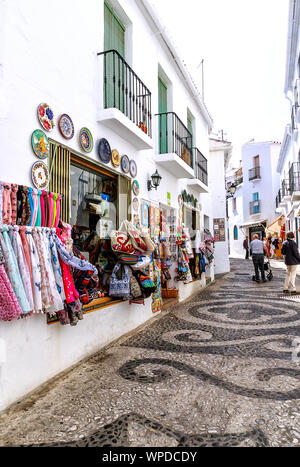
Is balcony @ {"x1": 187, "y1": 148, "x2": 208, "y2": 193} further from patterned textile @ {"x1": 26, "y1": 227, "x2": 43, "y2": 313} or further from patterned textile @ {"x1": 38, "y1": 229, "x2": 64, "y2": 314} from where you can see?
patterned textile @ {"x1": 26, "y1": 227, "x2": 43, "y2": 313}

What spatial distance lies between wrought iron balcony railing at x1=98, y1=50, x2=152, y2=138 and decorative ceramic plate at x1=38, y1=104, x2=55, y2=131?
53.4 inches

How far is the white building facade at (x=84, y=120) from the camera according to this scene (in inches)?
119

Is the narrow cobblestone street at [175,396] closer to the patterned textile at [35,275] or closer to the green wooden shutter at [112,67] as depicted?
the patterned textile at [35,275]

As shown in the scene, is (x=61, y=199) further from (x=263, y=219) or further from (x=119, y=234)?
(x=263, y=219)

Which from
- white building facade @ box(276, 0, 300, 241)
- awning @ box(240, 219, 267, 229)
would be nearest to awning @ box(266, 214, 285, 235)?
white building facade @ box(276, 0, 300, 241)

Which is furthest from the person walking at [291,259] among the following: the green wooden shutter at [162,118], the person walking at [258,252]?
the green wooden shutter at [162,118]

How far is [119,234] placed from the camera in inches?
181

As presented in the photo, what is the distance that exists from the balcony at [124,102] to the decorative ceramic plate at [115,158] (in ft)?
1.08

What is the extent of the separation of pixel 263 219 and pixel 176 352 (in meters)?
26.1

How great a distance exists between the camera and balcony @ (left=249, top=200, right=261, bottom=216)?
1112 inches

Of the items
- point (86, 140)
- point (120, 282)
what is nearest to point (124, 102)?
point (86, 140)

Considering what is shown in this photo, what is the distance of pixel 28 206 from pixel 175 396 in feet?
7.34

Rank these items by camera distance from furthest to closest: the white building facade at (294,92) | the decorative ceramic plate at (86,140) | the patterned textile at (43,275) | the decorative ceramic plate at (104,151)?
1. the white building facade at (294,92)
2. the decorative ceramic plate at (104,151)
3. the decorative ceramic plate at (86,140)
4. the patterned textile at (43,275)
